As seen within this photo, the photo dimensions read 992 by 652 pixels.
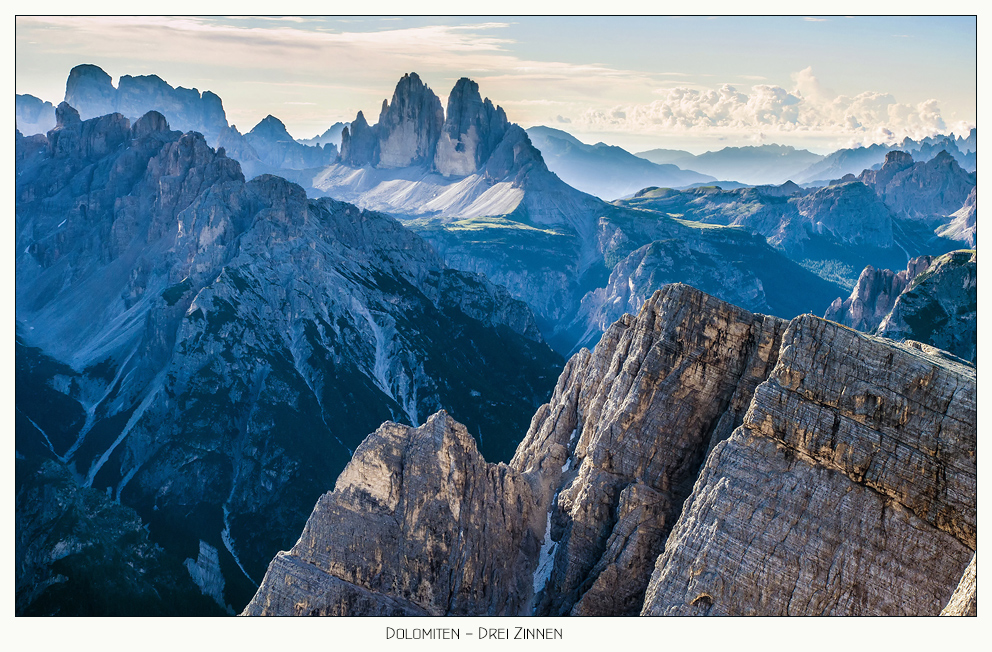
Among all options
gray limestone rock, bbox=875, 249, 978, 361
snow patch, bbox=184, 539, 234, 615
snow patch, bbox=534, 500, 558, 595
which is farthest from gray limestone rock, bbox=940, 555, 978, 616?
gray limestone rock, bbox=875, 249, 978, 361

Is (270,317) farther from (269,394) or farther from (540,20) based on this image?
(540,20)

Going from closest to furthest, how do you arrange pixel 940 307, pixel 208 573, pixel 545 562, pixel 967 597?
1. pixel 967 597
2. pixel 545 562
3. pixel 208 573
4. pixel 940 307

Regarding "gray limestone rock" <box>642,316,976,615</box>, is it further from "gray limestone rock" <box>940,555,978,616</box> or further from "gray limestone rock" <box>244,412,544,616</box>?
"gray limestone rock" <box>244,412,544,616</box>

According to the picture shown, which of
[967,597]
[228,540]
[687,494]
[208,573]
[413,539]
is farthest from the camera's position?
[228,540]

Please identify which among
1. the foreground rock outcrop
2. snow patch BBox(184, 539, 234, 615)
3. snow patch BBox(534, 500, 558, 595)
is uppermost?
the foreground rock outcrop

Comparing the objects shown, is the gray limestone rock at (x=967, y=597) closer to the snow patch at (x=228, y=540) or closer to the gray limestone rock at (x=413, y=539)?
the gray limestone rock at (x=413, y=539)

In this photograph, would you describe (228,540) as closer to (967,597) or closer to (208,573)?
(208,573)

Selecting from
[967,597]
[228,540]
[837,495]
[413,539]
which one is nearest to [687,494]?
[837,495]

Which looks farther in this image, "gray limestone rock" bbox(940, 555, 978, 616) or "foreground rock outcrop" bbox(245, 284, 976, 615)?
"foreground rock outcrop" bbox(245, 284, 976, 615)
